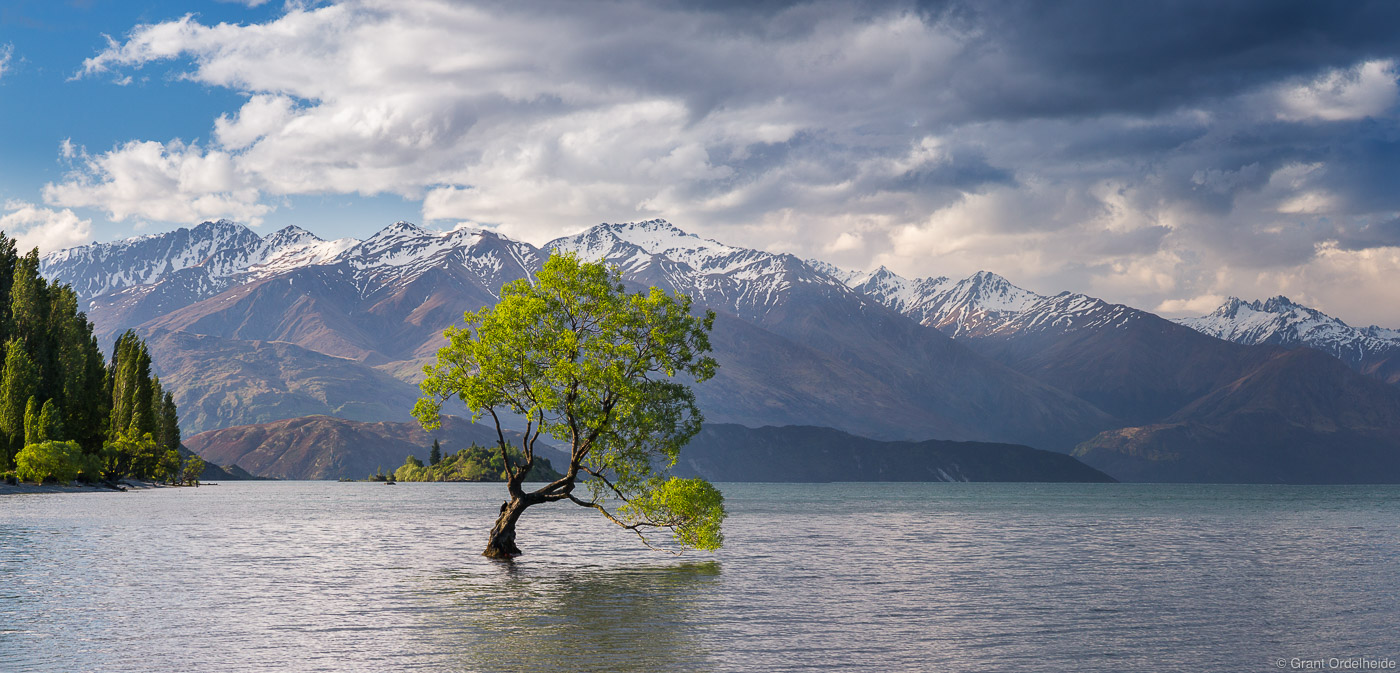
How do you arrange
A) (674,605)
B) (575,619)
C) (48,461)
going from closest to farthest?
(575,619) → (674,605) → (48,461)

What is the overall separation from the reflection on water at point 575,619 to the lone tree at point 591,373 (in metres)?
6.74

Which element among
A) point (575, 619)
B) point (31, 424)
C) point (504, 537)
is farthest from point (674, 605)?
point (31, 424)

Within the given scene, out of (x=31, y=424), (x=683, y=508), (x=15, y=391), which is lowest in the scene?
(x=683, y=508)

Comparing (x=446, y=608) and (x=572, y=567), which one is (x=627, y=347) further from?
(x=446, y=608)

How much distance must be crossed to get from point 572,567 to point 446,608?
978 inches

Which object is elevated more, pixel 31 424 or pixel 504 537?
pixel 31 424

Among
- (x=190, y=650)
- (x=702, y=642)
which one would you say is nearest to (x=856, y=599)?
(x=702, y=642)

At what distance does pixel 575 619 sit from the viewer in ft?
160

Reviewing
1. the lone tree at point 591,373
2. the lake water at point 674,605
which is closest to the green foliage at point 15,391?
the lake water at point 674,605

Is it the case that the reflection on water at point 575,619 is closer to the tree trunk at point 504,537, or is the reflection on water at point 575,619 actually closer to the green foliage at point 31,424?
the tree trunk at point 504,537

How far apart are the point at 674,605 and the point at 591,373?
20.6 meters

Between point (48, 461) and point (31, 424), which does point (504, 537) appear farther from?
point (48, 461)

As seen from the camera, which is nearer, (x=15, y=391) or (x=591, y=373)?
(x=591, y=373)

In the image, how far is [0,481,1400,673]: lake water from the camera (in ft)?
130
